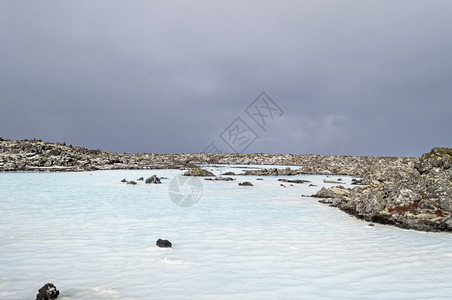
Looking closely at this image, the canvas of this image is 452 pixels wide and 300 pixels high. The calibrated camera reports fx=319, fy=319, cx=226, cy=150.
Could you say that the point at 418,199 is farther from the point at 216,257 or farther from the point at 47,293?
the point at 47,293

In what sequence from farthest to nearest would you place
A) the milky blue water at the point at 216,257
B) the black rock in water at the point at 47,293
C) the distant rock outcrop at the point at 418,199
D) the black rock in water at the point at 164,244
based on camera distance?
the distant rock outcrop at the point at 418,199
the black rock in water at the point at 164,244
the milky blue water at the point at 216,257
the black rock in water at the point at 47,293

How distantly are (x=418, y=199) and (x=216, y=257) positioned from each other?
33.9 ft

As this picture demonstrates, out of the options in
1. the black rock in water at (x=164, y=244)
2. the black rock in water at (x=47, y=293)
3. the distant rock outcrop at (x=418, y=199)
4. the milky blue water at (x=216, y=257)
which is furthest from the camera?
the distant rock outcrop at (x=418, y=199)

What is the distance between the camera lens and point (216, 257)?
28.5 ft

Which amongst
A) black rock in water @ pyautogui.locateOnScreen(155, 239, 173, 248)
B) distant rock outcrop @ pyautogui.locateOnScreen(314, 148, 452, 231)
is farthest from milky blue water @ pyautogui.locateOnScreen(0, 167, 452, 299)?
distant rock outcrop @ pyautogui.locateOnScreen(314, 148, 452, 231)

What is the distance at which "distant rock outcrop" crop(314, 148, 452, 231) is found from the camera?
Answer: 508 inches

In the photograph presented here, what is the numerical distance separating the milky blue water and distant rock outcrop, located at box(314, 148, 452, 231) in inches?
37.7

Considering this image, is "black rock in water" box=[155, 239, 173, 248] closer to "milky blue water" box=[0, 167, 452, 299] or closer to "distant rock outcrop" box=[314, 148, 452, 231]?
"milky blue water" box=[0, 167, 452, 299]

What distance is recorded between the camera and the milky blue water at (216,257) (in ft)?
21.4

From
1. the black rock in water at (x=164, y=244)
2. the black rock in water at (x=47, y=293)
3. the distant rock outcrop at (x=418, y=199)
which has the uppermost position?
the distant rock outcrop at (x=418, y=199)

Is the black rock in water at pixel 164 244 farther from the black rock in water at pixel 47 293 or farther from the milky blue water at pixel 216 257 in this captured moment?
the black rock in water at pixel 47 293

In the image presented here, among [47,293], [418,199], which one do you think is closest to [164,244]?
[47,293]

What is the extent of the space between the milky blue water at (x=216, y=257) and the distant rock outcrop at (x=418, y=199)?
96 centimetres

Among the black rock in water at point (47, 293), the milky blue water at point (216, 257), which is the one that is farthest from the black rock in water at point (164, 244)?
the black rock in water at point (47, 293)
